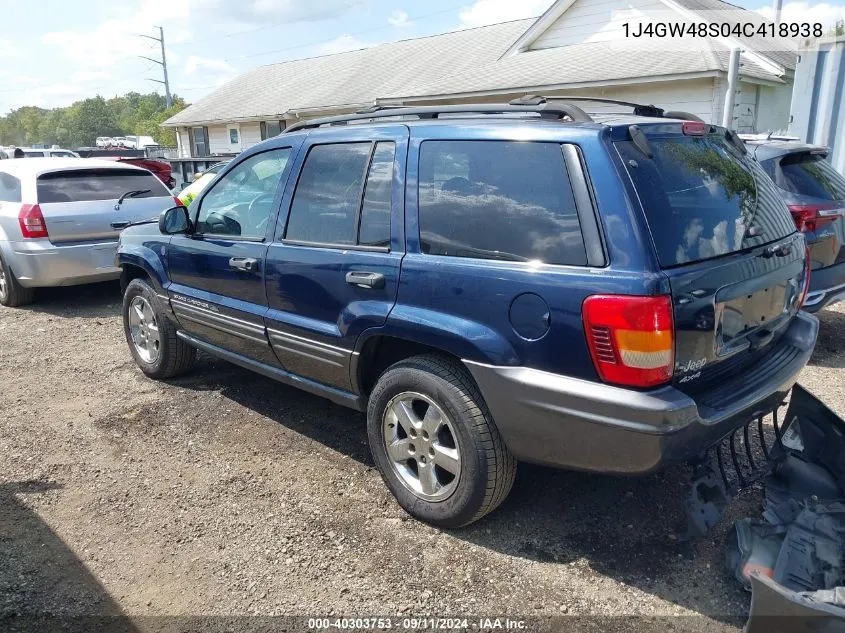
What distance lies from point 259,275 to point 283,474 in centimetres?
116

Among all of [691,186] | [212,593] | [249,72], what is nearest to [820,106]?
[691,186]

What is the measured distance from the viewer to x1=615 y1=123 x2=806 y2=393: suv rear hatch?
248 cm

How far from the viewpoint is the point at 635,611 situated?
2.61 meters

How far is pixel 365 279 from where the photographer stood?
10.3 ft

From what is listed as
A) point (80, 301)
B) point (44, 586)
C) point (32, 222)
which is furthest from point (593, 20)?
point (44, 586)

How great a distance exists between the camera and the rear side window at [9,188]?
7215mm

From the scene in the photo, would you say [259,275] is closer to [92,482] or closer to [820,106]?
[92,482]

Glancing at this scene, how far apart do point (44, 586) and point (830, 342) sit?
605 cm

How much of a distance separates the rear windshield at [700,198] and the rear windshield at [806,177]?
91.4 inches

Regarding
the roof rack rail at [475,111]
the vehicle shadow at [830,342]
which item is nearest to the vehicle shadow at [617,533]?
the roof rack rail at [475,111]

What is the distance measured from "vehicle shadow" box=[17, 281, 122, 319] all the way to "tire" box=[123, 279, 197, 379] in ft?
7.71

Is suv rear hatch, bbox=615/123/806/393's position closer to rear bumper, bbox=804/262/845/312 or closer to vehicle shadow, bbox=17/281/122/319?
rear bumper, bbox=804/262/845/312

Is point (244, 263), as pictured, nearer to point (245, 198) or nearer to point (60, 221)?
point (245, 198)

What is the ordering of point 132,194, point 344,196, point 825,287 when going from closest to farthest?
1. point 344,196
2. point 825,287
3. point 132,194
